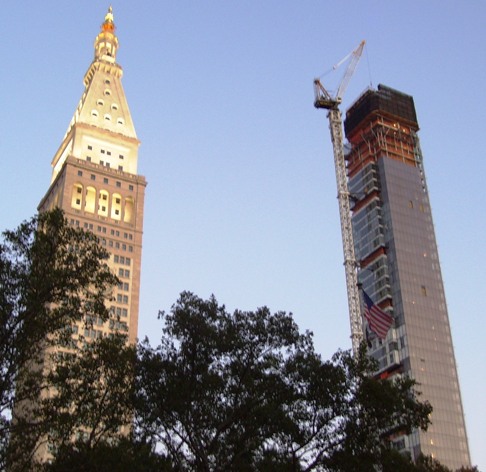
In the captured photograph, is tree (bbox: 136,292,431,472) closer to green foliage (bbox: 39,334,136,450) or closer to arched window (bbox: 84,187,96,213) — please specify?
green foliage (bbox: 39,334,136,450)

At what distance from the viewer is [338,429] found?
4059 centimetres

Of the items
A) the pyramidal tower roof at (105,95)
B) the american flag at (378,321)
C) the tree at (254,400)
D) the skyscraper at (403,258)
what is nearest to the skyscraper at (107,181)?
the pyramidal tower roof at (105,95)

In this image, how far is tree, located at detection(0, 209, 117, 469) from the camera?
113 ft

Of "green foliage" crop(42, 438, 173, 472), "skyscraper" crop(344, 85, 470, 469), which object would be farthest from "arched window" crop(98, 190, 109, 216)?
"green foliage" crop(42, 438, 173, 472)

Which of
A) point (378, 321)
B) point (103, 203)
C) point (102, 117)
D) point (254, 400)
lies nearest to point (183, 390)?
point (254, 400)

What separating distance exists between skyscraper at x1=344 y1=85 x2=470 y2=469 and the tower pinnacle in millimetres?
62180

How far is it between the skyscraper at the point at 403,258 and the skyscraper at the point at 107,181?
54.6 m

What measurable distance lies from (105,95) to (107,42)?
18.5 meters

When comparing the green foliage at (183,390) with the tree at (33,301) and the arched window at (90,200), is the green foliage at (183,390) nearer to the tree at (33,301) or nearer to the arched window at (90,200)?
the tree at (33,301)

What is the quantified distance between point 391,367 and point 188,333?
11219 cm

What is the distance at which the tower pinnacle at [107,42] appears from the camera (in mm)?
161625

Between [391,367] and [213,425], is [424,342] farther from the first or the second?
[213,425]

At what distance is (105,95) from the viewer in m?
152

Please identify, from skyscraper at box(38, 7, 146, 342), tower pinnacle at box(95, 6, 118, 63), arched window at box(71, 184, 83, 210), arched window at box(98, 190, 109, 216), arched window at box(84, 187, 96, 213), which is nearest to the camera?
skyscraper at box(38, 7, 146, 342)
